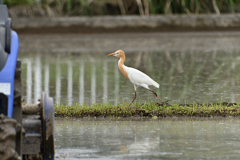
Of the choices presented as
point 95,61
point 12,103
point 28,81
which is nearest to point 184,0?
point 95,61

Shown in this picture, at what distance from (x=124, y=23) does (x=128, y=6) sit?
2.08 metres

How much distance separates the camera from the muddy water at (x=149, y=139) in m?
5.15

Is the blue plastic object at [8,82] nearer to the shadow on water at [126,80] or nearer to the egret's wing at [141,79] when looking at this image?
the shadow on water at [126,80]

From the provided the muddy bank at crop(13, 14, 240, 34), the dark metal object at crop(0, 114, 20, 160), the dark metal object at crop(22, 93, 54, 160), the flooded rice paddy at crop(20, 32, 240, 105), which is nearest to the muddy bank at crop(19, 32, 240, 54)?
the flooded rice paddy at crop(20, 32, 240, 105)

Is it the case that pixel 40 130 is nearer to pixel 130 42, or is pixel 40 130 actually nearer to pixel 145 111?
pixel 145 111

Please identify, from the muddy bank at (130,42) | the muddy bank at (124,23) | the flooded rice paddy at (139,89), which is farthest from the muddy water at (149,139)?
the muddy bank at (124,23)

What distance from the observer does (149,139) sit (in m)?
5.82

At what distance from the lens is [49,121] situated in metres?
4.65

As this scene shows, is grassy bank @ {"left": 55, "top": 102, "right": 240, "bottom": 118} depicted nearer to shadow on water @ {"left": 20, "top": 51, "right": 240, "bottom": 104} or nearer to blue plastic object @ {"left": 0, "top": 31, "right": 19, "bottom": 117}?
shadow on water @ {"left": 20, "top": 51, "right": 240, "bottom": 104}

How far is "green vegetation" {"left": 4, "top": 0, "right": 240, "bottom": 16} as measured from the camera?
848 inches

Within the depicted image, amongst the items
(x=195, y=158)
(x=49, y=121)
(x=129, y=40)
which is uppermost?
(x=129, y=40)

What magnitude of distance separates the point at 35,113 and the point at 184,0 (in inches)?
705

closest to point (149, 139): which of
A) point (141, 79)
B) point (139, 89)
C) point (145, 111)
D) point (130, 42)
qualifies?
point (145, 111)

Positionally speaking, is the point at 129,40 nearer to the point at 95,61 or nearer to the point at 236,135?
the point at 95,61
